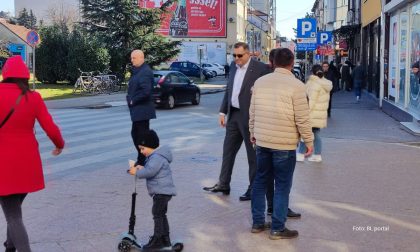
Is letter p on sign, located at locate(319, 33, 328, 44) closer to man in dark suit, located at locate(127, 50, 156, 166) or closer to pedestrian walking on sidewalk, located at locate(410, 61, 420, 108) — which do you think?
pedestrian walking on sidewalk, located at locate(410, 61, 420, 108)

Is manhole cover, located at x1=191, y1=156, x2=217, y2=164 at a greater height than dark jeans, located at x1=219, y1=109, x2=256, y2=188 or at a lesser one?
lesser

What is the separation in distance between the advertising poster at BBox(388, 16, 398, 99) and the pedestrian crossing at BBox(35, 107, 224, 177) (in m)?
6.21

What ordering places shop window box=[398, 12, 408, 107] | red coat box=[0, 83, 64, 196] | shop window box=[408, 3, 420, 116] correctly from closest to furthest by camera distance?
red coat box=[0, 83, 64, 196], shop window box=[408, 3, 420, 116], shop window box=[398, 12, 408, 107]

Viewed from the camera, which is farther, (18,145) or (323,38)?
(323,38)

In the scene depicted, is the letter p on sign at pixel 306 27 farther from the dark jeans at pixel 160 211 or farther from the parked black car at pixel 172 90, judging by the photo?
the dark jeans at pixel 160 211

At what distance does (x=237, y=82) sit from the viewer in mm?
6766

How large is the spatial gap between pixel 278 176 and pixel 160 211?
1181mm

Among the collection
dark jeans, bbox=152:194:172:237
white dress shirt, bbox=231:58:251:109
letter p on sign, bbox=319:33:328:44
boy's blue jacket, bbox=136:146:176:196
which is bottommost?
dark jeans, bbox=152:194:172:237

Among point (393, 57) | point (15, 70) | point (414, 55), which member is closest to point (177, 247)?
point (15, 70)

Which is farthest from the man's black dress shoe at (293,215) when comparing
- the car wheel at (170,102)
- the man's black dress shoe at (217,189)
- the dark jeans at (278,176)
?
the car wheel at (170,102)

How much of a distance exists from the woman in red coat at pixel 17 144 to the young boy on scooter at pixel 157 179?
84cm

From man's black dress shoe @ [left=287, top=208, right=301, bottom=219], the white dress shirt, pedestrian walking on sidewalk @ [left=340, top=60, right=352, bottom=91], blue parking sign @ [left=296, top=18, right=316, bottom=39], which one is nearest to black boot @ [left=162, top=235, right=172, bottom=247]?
man's black dress shoe @ [left=287, top=208, right=301, bottom=219]

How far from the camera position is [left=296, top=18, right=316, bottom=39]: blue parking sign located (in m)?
29.9

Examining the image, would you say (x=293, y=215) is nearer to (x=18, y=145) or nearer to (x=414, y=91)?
(x=18, y=145)
